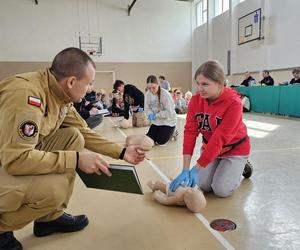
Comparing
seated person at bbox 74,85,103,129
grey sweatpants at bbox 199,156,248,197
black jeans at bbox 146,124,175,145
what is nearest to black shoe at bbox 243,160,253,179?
grey sweatpants at bbox 199,156,248,197

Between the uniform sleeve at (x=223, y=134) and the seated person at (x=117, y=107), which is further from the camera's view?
the seated person at (x=117, y=107)

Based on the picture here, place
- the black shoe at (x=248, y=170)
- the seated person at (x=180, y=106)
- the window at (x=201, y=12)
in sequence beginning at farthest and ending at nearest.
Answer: the window at (x=201, y=12) → the seated person at (x=180, y=106) → the black shoe at (x=248, y=170)

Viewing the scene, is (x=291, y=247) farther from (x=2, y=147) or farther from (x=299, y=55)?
(x=299, y=55)

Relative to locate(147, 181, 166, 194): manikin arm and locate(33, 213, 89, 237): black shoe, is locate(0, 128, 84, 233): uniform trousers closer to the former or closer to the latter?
locate(33, 213, 89, 237): black shoe

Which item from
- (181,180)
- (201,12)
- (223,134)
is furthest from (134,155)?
(201,12)

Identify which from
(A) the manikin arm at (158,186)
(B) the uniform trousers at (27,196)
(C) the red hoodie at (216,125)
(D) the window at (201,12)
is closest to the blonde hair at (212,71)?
(C) the red hoodie at (216,125)

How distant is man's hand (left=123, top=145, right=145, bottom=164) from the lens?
58.6 inches

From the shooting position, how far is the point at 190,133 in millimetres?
2088

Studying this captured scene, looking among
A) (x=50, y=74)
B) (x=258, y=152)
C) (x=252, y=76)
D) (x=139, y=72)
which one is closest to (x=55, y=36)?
(x=139, y=72)

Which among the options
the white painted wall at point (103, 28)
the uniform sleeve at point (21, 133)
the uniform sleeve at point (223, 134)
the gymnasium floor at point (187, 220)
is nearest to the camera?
the uniform sleeve at point (21, 133)

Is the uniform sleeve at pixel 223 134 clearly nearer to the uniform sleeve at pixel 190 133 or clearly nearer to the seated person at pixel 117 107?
the uniform sleeve at pixel 190 133

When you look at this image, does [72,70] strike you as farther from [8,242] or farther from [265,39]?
[265,39]

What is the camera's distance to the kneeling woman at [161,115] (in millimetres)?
4008

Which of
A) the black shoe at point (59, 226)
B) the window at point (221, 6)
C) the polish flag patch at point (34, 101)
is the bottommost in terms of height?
the black shoe at point (59, 226)
